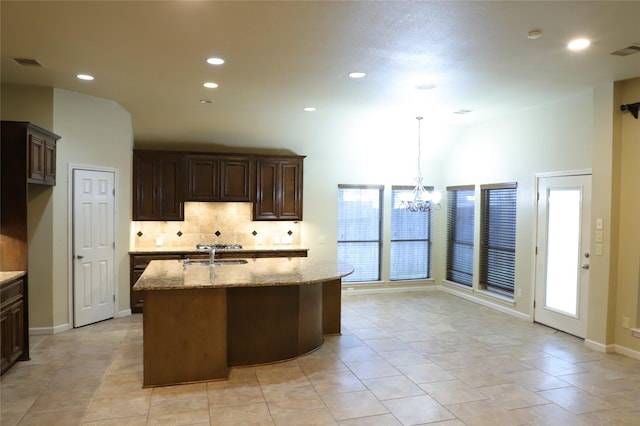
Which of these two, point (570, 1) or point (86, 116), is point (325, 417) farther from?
point (86, 116)

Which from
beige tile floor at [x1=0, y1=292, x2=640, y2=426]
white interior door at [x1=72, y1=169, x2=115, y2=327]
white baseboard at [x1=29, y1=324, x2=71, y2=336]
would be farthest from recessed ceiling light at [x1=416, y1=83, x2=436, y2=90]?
white baseboard at [x1=29, y1=324, x2=71, y2=336]

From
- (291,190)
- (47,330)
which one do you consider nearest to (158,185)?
(291,190)

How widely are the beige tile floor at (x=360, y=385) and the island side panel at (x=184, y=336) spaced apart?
130 millimetres

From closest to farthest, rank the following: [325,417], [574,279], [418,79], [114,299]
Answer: [325,417] → [418,79] → [574,279] → [114,299]

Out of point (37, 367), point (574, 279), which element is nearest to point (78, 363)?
point (37, 367)

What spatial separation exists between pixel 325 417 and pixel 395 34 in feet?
9.63

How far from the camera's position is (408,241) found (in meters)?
8.42

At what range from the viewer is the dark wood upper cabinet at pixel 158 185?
22.3 feet

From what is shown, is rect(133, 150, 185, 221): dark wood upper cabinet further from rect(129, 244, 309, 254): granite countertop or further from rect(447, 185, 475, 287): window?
rect(447, 185, 475, 287): window

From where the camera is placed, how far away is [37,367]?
434 centimetres

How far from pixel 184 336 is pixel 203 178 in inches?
140

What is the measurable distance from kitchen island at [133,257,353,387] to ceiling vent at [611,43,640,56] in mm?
3138

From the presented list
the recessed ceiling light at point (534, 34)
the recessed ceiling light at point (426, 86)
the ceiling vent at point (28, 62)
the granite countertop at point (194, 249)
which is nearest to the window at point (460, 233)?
the granite countertop at point (194, 249)

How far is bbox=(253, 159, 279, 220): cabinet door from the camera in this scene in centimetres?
739
